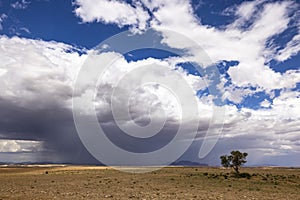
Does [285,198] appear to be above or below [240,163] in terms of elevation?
below

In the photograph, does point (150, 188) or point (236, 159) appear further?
point (236, 159)

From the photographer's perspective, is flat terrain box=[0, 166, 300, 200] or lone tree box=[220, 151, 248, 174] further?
lone tree box=[220, 151, 248, 174]

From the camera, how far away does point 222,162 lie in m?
85.4

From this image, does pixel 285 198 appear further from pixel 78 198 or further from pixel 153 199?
pixel 78 198

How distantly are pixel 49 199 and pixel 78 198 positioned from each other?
2.94 m

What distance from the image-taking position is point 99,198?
32531mm

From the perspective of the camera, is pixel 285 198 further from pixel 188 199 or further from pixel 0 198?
pixel 0 198

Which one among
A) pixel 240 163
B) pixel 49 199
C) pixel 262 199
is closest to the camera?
pixel 49 199

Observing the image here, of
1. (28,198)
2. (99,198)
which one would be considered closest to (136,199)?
(99,198)

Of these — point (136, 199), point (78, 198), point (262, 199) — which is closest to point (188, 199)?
point (136, 199)

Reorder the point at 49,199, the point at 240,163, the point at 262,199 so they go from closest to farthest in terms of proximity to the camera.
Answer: the point at 49,199, the point at 262,199, the point at 240,163

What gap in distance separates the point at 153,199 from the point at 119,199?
3.44m

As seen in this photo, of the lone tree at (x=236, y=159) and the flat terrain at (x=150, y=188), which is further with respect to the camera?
the lone tree at (x=236, y=159)

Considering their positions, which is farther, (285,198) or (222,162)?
(222,162)
